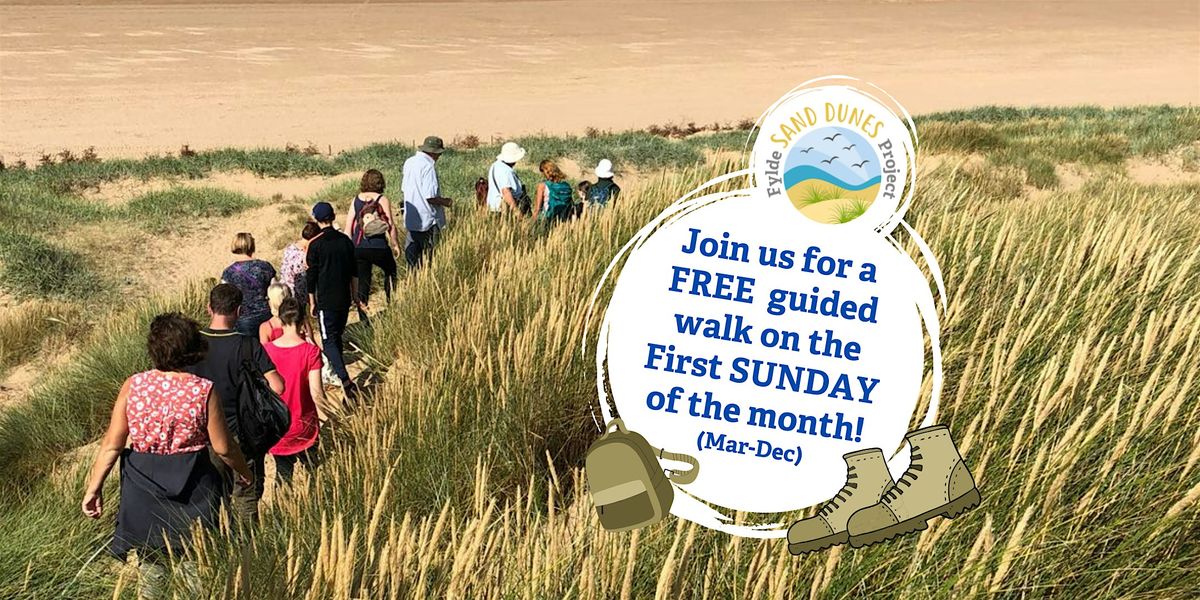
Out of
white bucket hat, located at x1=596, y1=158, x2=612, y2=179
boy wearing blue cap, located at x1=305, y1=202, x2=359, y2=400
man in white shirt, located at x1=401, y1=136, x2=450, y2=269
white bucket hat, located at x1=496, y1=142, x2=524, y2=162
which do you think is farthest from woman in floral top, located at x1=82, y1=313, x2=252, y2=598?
white bucket hat, located at x1=596, y1=158, x2=612, y2=179

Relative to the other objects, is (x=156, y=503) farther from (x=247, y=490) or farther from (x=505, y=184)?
(x=505, y=184)

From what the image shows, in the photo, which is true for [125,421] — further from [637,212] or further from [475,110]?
[475,110]

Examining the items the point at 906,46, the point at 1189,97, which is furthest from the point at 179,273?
the point at 906,46

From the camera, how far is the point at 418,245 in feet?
22.5

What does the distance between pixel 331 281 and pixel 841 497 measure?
4.06 m

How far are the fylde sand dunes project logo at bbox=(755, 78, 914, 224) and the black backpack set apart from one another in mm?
2403

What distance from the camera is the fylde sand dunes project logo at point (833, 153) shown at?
9.32ft

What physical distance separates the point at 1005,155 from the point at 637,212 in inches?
376

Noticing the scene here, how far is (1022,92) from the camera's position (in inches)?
1245

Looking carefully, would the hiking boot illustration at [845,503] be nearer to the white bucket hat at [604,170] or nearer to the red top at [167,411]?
the red top at [167,411]

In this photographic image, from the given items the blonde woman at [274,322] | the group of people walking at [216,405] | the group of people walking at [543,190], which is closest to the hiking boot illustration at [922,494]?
the group of people walking at [216,405]

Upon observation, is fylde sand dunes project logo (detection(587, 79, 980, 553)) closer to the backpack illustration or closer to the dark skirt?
the backpack illustration

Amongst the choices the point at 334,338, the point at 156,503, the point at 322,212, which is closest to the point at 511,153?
the point at 322,212

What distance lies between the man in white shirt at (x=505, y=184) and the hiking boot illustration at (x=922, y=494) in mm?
4831
